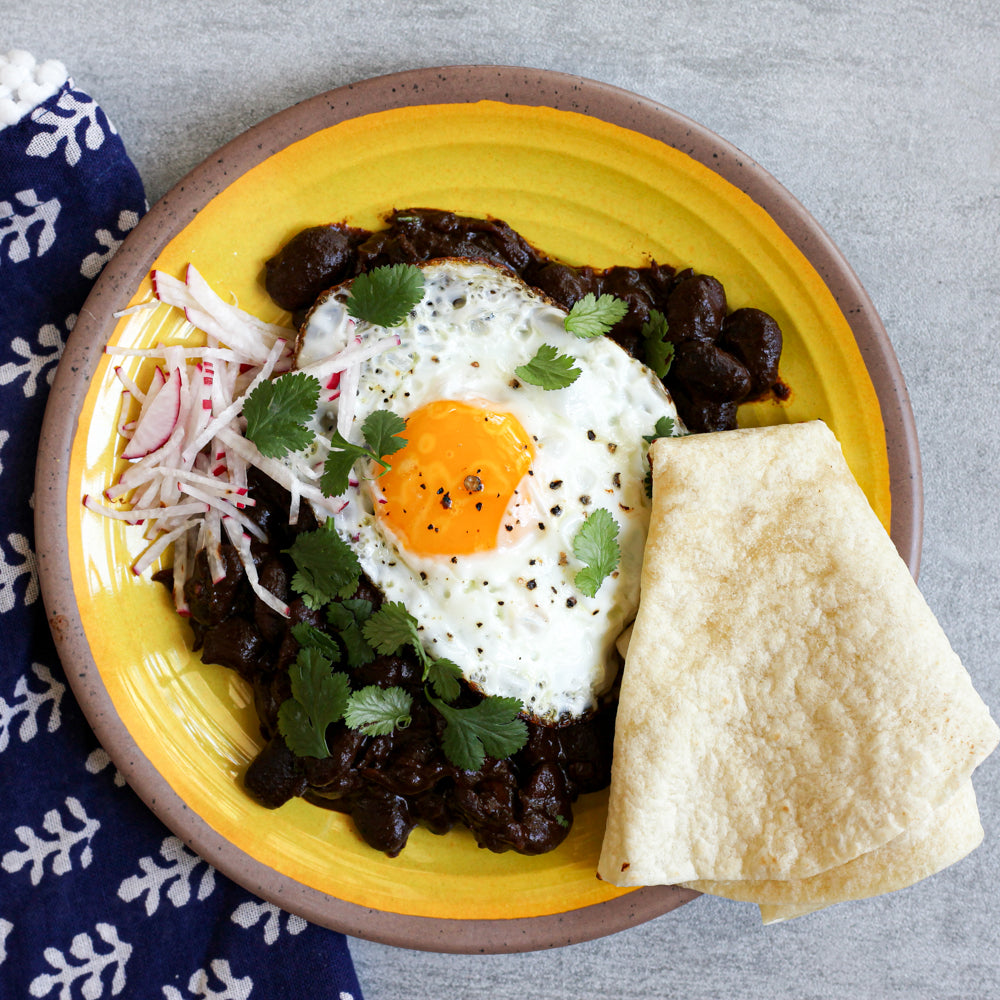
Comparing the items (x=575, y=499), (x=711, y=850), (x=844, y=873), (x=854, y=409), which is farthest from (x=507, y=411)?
(x=844, y=873)

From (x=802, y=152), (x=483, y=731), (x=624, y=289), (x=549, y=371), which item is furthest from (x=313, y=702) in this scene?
(x=802, y=152)

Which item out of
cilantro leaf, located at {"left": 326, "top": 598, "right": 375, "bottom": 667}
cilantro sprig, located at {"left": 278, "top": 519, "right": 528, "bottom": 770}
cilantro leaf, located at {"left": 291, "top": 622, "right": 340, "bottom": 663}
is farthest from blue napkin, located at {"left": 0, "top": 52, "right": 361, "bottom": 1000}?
cilantro leaf, located at {"left": 326, "top": 598, "right": 375, "bottom": 667}


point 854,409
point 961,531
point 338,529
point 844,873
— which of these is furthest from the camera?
point 961,531

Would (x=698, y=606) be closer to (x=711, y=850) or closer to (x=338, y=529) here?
(x=711, y=850)

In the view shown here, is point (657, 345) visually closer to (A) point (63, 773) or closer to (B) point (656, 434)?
(B) point (656, 434)

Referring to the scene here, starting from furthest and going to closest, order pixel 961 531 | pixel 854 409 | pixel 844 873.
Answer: pixel 961 531 → pixel 854 409 → pixel 844 873

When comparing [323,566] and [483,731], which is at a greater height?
[323,566]
